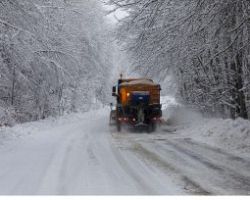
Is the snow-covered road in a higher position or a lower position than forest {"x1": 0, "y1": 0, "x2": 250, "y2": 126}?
lower

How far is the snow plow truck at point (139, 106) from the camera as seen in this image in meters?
23.7

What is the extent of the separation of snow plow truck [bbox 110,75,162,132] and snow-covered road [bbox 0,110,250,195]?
695cm

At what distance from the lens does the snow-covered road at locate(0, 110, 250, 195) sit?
8.41 metres

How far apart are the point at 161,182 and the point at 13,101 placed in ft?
52.8

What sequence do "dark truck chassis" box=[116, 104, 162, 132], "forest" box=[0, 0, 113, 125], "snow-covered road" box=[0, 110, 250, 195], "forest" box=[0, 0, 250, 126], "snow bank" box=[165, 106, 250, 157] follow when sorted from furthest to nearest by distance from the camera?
"dark truck chassis" box=[116, 104, 162, 132] < "forest" box=[0, 0, 113, 125] < "snow bank" box=[165, 106, 250, 157] < "forest" box=[0, 0, 250, 126] < "snow-covered road" box=[0, 110, 250, 195]

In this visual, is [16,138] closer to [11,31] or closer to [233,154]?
[11,31]

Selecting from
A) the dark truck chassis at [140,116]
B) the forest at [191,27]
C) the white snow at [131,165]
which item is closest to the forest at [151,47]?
the forest at [191,27]

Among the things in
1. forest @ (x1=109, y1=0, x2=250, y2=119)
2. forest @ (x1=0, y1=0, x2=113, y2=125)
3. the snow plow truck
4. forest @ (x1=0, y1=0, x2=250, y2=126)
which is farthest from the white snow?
the snow plow truck

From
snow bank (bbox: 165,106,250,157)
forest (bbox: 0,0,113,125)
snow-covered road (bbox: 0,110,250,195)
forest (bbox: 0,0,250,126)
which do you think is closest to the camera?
snow-covered road (bbox: 0,110,250,195)

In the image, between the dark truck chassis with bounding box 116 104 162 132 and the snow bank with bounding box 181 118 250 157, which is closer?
the snow bank with bounding box 181 118 250 157

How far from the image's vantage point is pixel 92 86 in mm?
51969

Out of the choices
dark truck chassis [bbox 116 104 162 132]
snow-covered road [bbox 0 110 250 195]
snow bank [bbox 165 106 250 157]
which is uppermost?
dark truck chassis [bbox 116 104 162 132]

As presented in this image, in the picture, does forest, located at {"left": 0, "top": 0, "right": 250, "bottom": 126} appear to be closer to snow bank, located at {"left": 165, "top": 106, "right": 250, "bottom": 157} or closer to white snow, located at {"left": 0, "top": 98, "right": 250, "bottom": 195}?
snow bank, located at {"left": 165, "top": 106, "right": 250, "bottom": 157}

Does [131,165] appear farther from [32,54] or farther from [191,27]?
[32,54]
